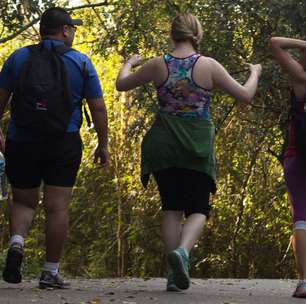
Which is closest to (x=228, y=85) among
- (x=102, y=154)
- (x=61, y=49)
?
(x=102, y=154)

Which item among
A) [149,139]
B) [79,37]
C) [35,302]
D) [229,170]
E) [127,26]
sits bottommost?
[35,302]

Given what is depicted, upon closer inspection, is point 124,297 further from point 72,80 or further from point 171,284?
point 72,80

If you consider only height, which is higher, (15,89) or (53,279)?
(15,89)

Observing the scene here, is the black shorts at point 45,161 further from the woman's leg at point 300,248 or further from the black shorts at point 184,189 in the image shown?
the woman's leg at point 300,248

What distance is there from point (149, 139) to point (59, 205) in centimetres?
79

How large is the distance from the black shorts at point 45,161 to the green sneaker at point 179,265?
3.23 ft

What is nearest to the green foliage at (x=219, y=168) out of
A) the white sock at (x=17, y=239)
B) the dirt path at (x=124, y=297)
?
the dirt path at (x=124, y=297)

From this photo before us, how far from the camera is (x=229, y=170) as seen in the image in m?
20.4

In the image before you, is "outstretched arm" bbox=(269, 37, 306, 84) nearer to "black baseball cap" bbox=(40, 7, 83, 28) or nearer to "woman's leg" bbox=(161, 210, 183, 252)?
"woman's leg" bbox=(161, 210, 183, 252)

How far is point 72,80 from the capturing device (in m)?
6.79

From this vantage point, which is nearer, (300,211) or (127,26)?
(300,211)

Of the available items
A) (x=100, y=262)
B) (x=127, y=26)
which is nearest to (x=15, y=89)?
(x=127, y=26)

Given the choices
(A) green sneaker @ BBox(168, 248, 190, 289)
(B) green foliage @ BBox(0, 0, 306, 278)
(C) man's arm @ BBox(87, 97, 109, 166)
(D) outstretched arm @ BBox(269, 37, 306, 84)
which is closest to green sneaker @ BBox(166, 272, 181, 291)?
(A) green sneaker @ BBox(168, 248, 190, 289)

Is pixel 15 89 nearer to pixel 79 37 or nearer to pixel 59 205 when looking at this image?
pixel 59 205
